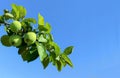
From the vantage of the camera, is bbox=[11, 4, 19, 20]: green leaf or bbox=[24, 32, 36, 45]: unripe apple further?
bbox=[11, 4, 19, 20]: green leaf

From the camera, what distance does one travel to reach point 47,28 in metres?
3.35

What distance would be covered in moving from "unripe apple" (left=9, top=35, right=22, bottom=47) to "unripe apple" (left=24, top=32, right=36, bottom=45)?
59 millimetres

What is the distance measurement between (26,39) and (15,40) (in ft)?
0.32

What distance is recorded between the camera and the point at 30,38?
3.11 m

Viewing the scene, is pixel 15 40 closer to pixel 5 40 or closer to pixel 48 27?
pixel 5 40

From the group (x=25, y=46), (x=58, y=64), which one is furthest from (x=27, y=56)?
(x=58, y=64)

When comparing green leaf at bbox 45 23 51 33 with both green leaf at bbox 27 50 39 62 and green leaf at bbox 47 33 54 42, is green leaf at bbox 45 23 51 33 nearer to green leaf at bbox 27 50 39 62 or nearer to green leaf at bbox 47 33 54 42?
green leaf at bbox 47 33 54 42

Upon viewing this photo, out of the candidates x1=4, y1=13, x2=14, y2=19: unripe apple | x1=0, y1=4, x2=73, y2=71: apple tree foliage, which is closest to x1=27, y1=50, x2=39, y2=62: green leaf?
x1=0, y1=4, x2=73, y2=71: apple tree foliage

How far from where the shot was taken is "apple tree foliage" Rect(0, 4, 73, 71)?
128 inches

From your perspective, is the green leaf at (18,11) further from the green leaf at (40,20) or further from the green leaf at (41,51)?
the green leaf at (41,51)

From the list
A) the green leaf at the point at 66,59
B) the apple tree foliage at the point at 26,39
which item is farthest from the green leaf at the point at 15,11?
the green leaf at the point at 66,59

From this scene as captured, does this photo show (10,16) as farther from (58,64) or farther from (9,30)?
(58,64)

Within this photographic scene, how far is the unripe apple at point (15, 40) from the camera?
318 cm

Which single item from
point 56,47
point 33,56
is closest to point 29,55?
point 33,56
